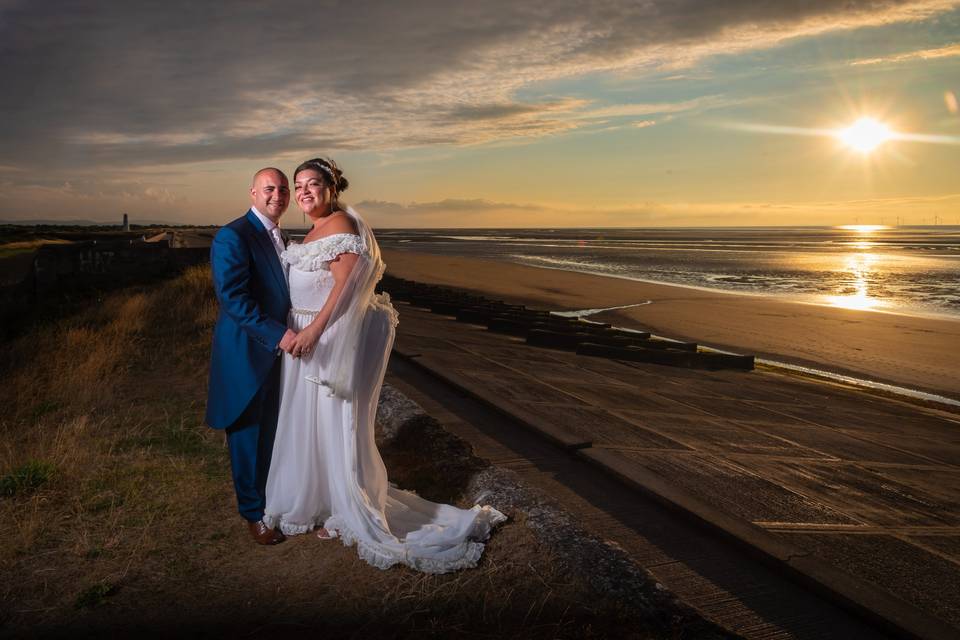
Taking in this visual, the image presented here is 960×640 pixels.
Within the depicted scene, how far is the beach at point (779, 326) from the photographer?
1311cm

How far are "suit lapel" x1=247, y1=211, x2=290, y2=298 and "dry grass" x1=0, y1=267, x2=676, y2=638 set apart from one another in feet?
4.60

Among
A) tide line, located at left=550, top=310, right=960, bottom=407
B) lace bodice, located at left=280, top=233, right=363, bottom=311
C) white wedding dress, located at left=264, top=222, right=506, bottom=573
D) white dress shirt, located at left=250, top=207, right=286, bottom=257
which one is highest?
white dress shirt, located at left=250, top=207, right=286, bottom=257

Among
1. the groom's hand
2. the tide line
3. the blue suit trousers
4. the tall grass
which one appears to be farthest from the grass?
the tide line

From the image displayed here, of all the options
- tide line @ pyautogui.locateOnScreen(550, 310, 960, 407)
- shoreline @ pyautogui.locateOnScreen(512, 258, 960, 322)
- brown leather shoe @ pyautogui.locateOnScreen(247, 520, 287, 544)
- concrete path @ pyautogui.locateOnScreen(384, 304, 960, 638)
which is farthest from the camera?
shoreline @ pyautogui.locateOnScreen(512, 258, 960, 322)

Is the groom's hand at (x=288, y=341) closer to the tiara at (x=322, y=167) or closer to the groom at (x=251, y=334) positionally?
the groom at (x=251, y=334)

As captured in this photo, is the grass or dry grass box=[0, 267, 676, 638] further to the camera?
the grass

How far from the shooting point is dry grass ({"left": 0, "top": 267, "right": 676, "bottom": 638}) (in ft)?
9.62

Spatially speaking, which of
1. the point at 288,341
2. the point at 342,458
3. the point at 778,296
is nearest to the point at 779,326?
the point at 778,296

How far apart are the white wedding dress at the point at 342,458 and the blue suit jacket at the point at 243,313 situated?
11cm

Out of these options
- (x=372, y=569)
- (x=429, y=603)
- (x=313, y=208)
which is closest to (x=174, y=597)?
(x=372, y=569)

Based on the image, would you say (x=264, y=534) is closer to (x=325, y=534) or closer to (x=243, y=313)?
(x=325, y=534)

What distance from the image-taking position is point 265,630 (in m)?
2.89

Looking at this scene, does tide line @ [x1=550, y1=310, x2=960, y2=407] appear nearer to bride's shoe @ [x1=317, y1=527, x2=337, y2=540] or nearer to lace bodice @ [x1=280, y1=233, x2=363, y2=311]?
bride's shoe @ [x1=317, y1=527, x2=337, y2=540]

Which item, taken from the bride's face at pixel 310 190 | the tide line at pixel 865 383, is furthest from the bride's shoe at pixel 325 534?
the tide line at pixel 865 383
